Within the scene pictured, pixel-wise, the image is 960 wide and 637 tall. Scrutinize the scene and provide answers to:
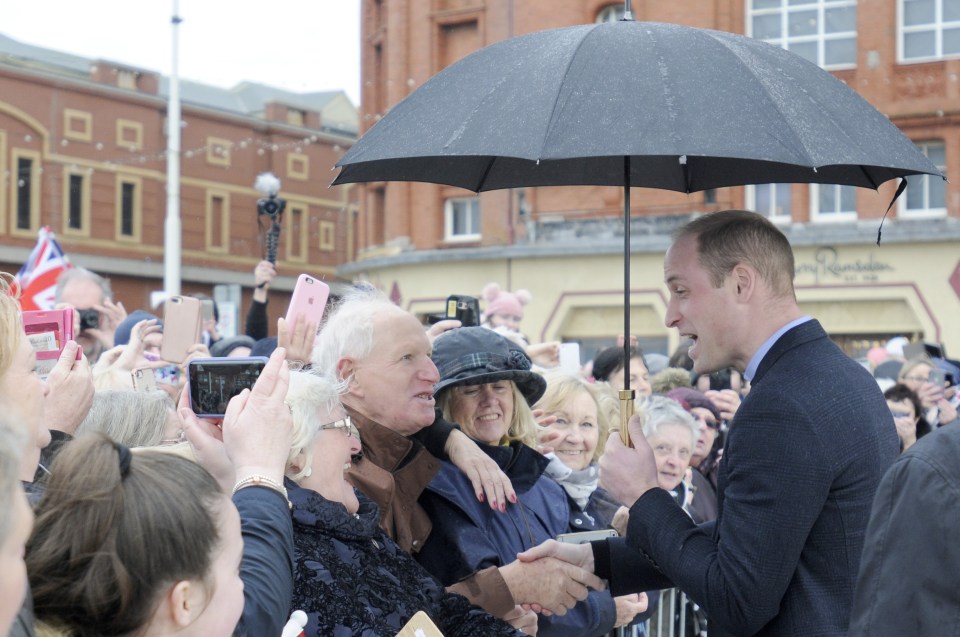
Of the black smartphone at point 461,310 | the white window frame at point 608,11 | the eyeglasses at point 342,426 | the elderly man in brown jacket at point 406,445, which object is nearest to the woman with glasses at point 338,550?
the eyeglasses at point 342,426

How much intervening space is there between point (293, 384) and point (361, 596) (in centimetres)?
→ 66

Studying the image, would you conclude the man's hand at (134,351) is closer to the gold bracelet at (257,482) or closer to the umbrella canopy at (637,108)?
the umbrella canopy at (637,108)

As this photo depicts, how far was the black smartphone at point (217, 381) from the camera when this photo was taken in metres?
3.35

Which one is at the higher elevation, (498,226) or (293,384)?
(498,226)

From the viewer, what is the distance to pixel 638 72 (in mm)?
3773

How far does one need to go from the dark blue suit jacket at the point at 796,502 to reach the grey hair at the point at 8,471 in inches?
79.1

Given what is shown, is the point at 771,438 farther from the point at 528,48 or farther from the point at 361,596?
the point at 528,48

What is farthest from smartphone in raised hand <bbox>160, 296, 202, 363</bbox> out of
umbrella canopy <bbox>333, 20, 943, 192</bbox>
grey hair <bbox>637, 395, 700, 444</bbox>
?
umbrella canopy <bbox>333, 20, 943, 192</bbox>

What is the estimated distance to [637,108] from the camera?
3660mm

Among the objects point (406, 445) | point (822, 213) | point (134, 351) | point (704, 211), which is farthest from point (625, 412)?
point (704, 211)

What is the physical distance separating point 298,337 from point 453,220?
25.1 meters

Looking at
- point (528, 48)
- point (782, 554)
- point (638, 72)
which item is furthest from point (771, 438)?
point (528, 48)

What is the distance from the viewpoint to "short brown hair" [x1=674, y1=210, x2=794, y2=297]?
360 cm

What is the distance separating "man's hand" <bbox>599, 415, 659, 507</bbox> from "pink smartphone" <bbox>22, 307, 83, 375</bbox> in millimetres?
1677
